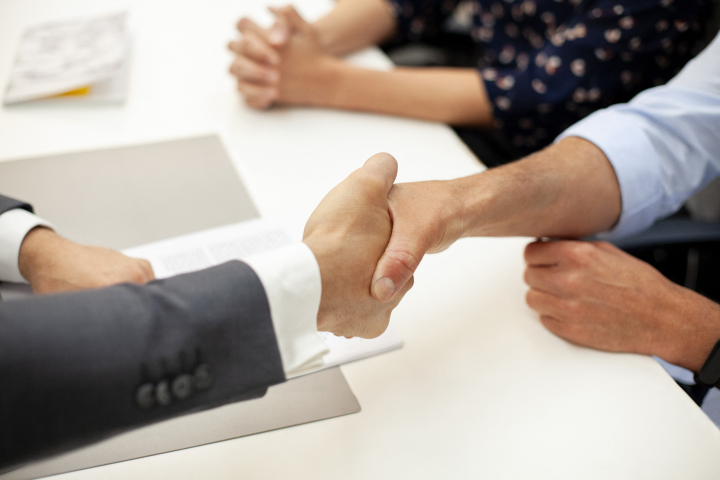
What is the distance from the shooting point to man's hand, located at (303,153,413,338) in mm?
537

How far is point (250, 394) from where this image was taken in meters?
0.47

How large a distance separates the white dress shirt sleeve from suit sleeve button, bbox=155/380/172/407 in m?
0.10

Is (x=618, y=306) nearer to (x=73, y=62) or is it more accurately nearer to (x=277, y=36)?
(x=277, y=36)

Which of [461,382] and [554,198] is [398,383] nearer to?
[461,382]

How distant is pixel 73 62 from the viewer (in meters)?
1.01

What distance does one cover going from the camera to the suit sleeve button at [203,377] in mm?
438

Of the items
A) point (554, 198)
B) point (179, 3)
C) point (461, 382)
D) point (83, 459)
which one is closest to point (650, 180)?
point (554, 198)

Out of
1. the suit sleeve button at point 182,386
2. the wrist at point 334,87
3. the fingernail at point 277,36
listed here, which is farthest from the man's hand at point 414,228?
the fingernail at point 277,36

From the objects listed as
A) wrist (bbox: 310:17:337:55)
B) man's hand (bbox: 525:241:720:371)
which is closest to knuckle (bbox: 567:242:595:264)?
man's hand (bbox: 525:241:720:371)

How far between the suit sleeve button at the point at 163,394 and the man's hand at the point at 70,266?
224mm

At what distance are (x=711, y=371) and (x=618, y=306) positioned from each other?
120 mm

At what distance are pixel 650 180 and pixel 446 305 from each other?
0.35m

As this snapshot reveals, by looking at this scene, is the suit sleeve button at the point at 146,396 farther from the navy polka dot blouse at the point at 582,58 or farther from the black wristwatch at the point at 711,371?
the navy polka dot blouse at the point at 582,58

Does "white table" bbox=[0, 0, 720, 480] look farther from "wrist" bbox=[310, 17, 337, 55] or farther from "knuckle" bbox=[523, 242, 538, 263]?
"wrist" bbox=[310, 17, 337, 55]
